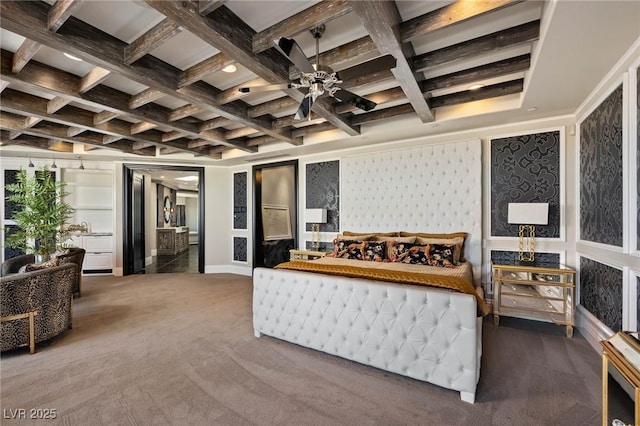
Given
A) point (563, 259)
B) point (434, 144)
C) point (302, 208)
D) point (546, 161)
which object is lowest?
point (563, 259)

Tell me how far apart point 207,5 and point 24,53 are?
188 centimetres

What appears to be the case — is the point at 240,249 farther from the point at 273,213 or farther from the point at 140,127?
the point at 140,127

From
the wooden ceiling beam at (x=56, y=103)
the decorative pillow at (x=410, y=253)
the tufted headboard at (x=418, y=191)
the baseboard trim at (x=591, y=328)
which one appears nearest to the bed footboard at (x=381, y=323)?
the baseboard trim at (x=591, y=328)

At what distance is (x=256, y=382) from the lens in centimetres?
229

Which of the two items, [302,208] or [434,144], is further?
[302,208]

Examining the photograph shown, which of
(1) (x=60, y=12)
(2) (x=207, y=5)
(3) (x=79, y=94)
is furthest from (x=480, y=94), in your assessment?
(3) (x=79, y=94)

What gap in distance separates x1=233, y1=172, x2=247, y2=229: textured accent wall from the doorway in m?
0.33

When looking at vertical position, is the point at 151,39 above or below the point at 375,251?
above

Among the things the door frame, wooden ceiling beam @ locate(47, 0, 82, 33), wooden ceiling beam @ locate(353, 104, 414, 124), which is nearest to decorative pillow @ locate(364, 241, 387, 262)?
wooden ceiling beam @ locate(353, 104, 414, 124)

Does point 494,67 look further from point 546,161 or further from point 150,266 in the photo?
point 150,266

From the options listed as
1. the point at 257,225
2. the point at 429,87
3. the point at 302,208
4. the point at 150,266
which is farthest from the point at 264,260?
the point at 429,87

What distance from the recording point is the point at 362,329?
2.47m

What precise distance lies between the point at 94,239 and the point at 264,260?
12.4 feet

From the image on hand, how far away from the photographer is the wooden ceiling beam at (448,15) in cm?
192
